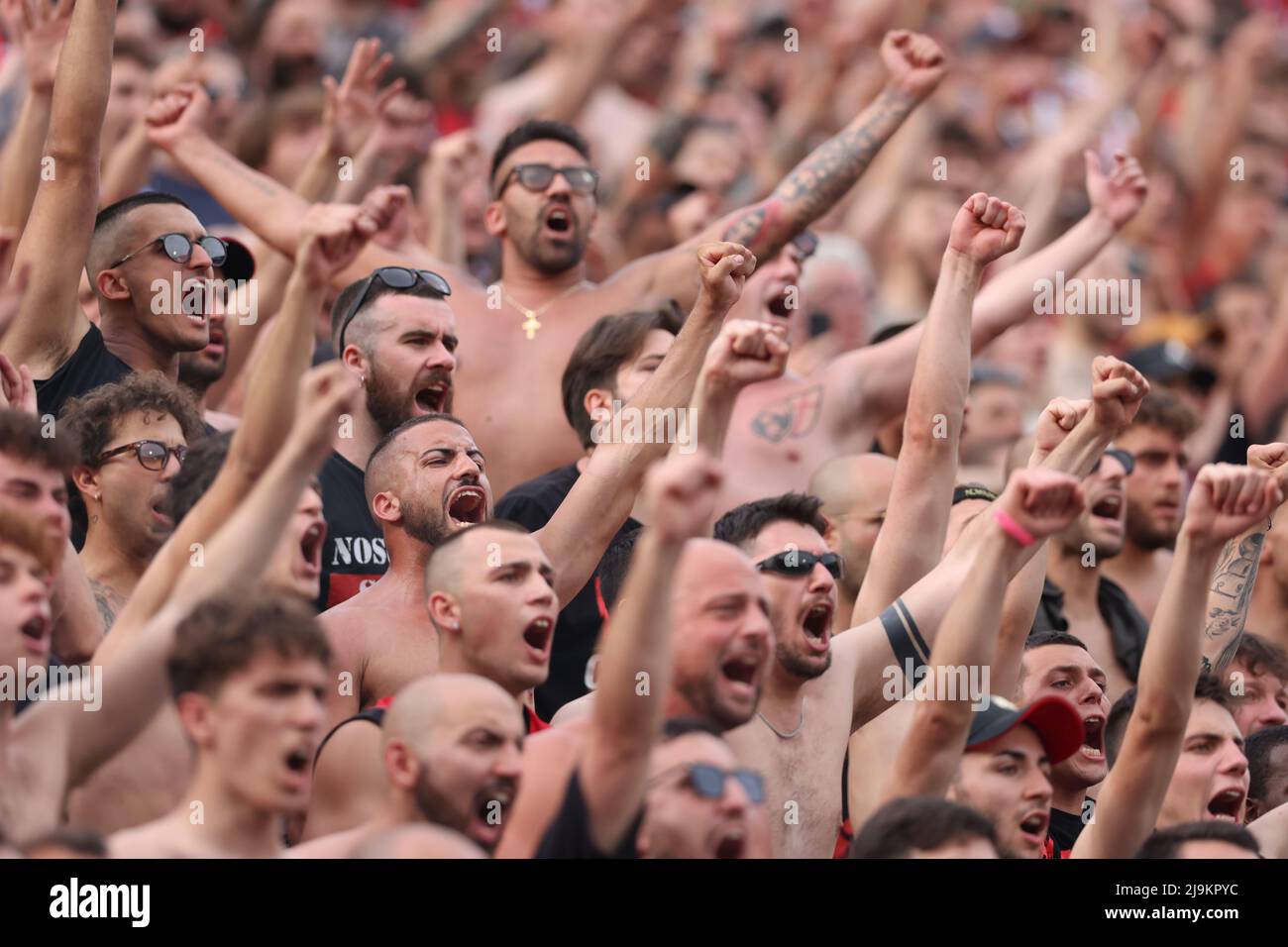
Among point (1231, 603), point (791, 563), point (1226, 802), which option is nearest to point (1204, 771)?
point (1226, 802)

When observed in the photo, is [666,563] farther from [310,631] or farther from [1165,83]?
[1165,83]

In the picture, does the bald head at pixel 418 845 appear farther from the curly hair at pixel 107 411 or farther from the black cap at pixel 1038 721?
the curly hair at pixel 107 411

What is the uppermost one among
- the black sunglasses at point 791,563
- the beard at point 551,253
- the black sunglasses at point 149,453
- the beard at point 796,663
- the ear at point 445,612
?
the beard at point 551,253

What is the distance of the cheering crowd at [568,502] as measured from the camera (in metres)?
4.31

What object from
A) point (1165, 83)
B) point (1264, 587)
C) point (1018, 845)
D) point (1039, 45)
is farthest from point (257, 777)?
point (1039, 45)

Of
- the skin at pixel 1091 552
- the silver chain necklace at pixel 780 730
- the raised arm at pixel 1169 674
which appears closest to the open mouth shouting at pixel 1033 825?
the raised arm at pixel 1169 674

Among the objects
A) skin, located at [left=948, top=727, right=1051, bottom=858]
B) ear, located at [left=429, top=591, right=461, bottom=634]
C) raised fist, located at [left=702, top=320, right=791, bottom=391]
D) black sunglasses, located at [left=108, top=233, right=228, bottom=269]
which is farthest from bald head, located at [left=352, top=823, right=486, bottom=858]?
black sunglasses, located at [left=108, top=233, right=228, bottom=269]

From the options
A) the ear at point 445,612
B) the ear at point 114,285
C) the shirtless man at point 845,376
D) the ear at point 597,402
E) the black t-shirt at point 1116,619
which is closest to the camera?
the ear at point 445,612

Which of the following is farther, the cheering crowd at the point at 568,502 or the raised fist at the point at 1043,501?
the raised fist at the point at 1043,501

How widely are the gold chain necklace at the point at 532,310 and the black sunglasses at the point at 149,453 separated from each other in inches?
76.6

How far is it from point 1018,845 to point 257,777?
6.25 feet

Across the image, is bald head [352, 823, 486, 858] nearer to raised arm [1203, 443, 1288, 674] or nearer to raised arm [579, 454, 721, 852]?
raised arm [579, 454, 721, 852]

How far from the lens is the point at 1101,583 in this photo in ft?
23.9
